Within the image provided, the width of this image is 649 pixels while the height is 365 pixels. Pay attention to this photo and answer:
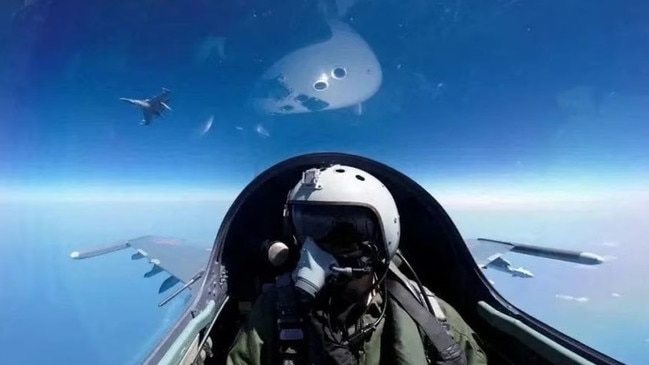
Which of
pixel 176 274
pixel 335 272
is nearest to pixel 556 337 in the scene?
pixel 335 272

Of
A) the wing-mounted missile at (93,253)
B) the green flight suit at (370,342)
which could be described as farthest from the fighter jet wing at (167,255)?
the green flight suit at (370,342)

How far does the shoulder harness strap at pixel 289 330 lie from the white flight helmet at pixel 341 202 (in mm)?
229

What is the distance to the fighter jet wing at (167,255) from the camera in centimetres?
400

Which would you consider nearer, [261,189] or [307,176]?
[307,176]

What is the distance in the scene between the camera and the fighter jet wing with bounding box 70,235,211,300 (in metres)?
4.00

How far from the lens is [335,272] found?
131 centimetres

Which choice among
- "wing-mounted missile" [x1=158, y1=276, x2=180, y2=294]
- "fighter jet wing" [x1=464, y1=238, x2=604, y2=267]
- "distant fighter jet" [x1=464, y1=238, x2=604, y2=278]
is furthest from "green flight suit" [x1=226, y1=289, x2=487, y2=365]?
"wing-mounted missile" [x1=158, y1=276, x2=180, y2=294]

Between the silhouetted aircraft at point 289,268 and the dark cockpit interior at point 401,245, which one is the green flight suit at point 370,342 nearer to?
the silhouetted aircraft at point 289,268

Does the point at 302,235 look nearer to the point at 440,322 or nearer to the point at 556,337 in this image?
the point at 440,322

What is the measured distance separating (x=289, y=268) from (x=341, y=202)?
63 cm

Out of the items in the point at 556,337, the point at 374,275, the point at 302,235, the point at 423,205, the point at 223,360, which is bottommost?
the point at 223,360

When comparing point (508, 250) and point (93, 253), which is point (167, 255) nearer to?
point (93, 253)

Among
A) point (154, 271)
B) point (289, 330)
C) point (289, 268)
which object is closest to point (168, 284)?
point (154, 271)

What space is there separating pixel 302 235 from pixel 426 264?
2.69 feet
